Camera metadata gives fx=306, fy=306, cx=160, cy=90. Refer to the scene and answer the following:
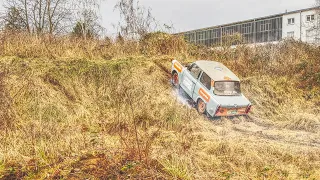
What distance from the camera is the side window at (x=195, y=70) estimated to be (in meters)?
10.8

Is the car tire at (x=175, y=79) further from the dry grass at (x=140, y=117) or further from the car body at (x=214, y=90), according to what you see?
the car body at (x=214, y=90)

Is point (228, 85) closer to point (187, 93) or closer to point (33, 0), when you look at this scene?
point (187, 93)

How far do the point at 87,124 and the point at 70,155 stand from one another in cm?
312

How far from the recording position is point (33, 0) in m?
20.3

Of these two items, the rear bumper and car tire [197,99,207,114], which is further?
car tire [197,99,207,114]

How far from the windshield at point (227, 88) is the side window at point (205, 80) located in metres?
0.24

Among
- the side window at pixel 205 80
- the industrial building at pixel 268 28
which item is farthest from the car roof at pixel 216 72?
the industrial building at pixel 268 28

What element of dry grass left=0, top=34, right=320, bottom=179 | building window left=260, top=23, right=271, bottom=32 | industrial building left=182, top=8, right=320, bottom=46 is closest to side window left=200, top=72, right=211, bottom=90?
dry grass left=0, top=34, right=320, bottom=179

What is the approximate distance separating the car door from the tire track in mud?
1.50 m

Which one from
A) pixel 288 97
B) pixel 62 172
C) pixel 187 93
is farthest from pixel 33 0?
pixel 62 172

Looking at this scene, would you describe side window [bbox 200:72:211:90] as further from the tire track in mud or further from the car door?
the tire track in mud

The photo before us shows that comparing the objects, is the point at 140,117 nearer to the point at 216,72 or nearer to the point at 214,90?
the point at 214,90

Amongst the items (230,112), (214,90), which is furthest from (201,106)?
(230,112)

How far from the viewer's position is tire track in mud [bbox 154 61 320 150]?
8.06 metres
